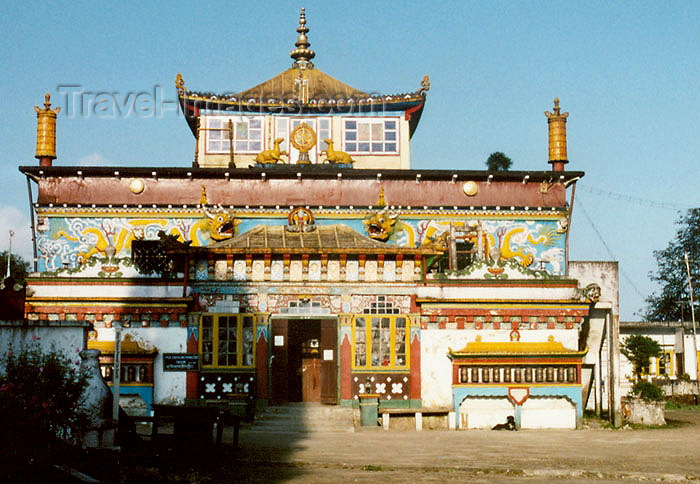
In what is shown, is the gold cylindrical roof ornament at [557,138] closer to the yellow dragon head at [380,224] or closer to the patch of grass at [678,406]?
the yellow dragon head at [380,224]

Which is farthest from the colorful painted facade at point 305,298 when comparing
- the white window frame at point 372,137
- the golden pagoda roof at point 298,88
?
the golden pagoda roof at point 298,88

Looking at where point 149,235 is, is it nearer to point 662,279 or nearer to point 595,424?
point 595,424

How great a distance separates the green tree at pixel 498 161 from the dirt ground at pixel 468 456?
138 feet

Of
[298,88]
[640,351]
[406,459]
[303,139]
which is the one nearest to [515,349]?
[406,459]

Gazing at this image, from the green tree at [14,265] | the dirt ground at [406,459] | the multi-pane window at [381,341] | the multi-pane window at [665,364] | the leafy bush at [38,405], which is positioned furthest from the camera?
the green tree at [14,265]

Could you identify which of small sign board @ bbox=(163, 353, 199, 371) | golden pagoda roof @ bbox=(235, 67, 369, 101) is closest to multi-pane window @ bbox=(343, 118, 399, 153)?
golden pagoda roof @ bbox=(235, 67, 369, 101)

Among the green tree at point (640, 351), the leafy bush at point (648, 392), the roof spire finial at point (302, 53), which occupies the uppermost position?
the roof spire finial at point (302, 53)

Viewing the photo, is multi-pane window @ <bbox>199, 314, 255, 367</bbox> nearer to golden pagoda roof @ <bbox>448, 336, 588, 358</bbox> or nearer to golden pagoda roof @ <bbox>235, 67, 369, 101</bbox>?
golden pagoda roof @ <bbox>448, 336, 588, 358</bbox>

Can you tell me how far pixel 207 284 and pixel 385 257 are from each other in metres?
5.73

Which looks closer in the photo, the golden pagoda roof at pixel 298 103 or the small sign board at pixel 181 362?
the small sign board at pixel 181 362

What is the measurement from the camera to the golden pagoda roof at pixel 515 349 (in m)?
30.5

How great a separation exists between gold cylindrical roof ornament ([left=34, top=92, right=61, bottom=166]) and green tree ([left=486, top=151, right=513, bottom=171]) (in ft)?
121

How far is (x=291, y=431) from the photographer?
94.2 feet

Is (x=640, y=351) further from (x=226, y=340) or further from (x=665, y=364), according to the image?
(x=226, y=340)
